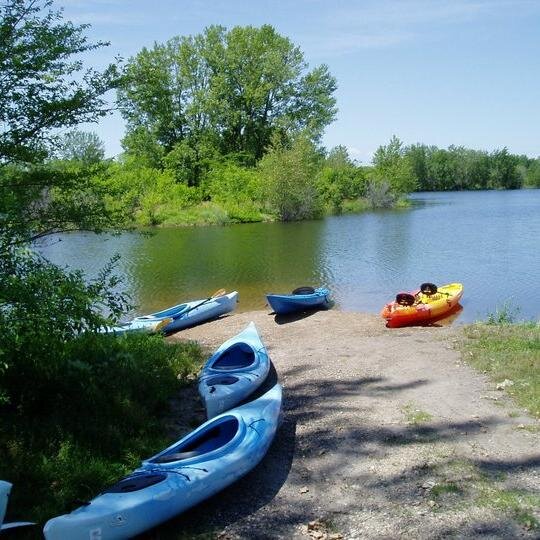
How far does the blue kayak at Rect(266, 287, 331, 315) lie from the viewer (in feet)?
45.9

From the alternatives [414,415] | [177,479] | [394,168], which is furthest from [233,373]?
[394,168]

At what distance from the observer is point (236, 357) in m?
9.05

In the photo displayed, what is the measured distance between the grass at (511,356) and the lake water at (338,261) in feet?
14.7

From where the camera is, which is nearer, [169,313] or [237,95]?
[169,313]

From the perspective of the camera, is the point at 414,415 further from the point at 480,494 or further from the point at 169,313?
the point at 169,313

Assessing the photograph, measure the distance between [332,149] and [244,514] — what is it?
6394cm

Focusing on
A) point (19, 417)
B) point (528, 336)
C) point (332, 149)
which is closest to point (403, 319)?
point (528, 336)

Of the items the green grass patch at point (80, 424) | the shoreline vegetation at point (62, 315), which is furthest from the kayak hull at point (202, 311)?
the green grass patch at point (80, 424)

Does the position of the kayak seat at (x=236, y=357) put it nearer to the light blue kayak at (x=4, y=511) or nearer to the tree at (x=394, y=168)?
the light blue kayak at (x=4, y=511)

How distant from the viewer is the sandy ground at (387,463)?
4727 millimetres

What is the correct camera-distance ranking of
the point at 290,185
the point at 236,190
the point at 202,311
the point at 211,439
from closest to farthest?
the point at 211,439, the point at 202,311, the point at 290,185, the point at 236,190

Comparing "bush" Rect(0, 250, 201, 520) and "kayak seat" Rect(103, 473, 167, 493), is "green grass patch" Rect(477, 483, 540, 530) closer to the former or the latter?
"kayak seat" Rect(103, 473, 167, 493)

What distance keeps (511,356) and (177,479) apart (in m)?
5.67

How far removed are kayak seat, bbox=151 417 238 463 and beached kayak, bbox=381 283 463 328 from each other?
7865mm
